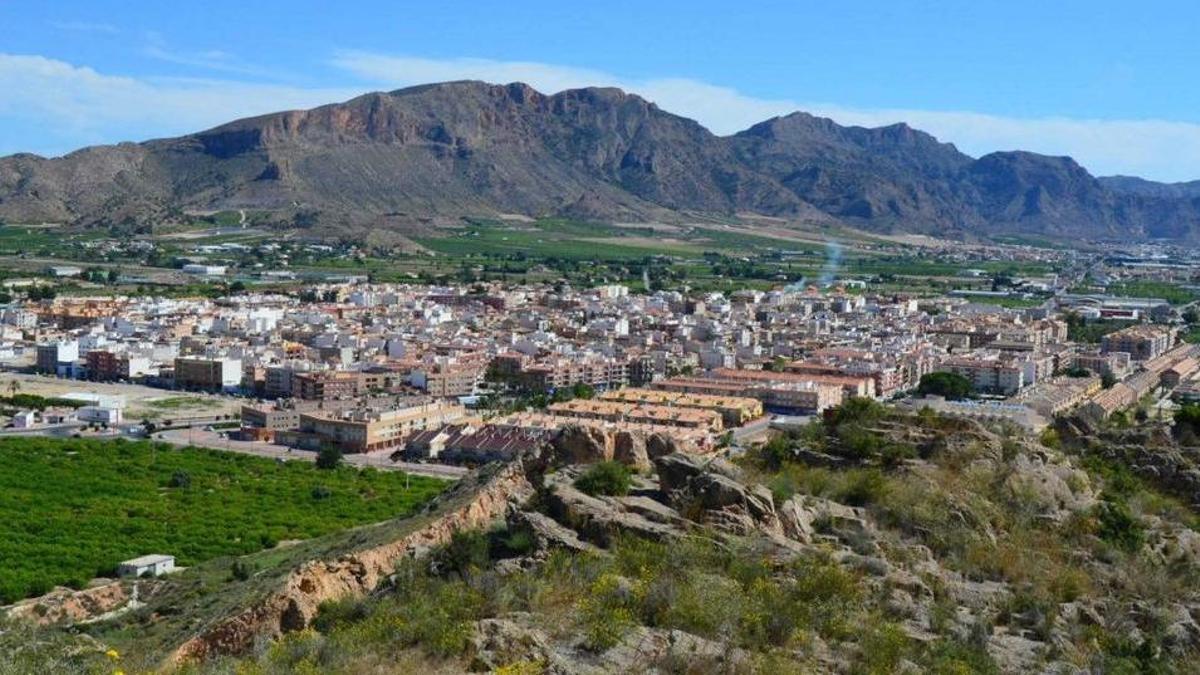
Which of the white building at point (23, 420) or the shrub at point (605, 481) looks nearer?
the shrub at point (605, 481)

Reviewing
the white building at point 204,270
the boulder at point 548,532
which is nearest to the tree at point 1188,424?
the boulder at point 548,532

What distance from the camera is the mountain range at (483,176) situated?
134875 mm

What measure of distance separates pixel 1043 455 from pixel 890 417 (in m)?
1.98

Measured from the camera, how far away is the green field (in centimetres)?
2091

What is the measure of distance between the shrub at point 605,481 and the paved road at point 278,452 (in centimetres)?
1835

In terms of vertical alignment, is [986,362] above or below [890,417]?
below

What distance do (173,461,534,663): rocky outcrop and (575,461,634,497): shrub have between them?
1.86ft

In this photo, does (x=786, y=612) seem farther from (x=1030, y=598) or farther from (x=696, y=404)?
(x=696, y=404)

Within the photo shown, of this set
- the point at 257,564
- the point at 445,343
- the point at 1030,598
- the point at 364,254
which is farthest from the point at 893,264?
the point at 1030,598

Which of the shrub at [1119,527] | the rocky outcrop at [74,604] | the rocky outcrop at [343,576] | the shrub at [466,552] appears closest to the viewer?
the rocky outcrop at [343,576]

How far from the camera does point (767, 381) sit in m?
41.3

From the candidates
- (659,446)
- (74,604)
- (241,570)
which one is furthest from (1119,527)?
(74,604)

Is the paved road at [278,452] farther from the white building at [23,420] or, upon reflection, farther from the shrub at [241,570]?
the shrub at [241,570]

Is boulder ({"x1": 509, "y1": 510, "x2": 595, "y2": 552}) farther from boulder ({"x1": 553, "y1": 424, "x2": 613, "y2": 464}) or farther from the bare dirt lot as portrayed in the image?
the bare dirt lot
